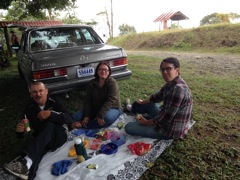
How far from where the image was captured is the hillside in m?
12.4

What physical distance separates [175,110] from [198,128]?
3.46 feet

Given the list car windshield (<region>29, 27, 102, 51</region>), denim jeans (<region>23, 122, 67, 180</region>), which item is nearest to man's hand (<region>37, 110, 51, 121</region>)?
denim jeans (<region>23, 122, 67, 180</region>)

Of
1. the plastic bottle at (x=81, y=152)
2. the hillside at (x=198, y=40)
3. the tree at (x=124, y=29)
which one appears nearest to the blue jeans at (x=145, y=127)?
the plastic bottle at (x=81, y=152)

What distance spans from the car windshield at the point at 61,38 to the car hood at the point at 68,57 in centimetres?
33

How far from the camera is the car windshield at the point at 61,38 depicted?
4102 mm

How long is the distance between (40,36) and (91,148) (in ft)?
9.00

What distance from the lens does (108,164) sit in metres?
2.39

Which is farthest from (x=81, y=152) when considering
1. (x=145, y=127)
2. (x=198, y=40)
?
(x=198, y=40)

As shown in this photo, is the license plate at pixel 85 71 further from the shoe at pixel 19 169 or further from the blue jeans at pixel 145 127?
Result: the shoe at pixel 19 169

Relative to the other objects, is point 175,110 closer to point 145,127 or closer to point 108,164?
point 145,127

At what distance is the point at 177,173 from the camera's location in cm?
221

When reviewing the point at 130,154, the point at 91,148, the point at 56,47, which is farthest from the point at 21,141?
the point at 56,47

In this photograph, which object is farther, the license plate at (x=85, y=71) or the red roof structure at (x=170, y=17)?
the red roof structure at (x=170, y=17)

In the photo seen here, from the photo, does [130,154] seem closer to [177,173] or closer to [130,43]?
[177,173]
